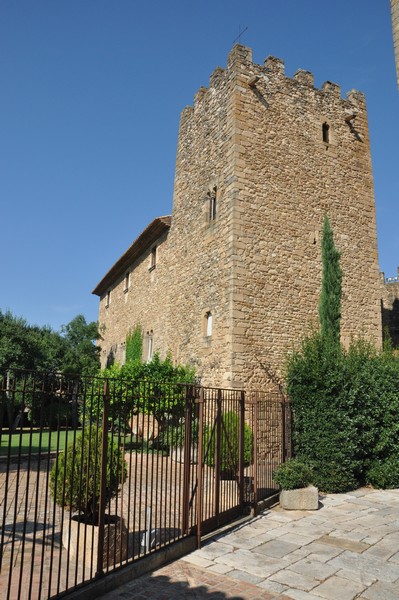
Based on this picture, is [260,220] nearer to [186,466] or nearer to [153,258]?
[153,258]

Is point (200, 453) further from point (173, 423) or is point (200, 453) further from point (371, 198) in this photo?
point (371, 198)

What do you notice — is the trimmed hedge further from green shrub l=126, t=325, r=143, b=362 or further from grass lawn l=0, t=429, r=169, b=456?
green shrub l=126, t=325, r=143, b=362

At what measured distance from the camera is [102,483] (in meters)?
4.91

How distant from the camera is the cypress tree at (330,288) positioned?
14.4 metres

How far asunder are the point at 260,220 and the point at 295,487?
803 cm

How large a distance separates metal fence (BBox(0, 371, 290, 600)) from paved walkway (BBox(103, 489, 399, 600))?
0.42 m

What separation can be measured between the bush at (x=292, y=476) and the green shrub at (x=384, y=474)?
2.83 m

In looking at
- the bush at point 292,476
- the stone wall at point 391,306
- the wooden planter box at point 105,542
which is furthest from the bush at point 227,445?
the stone wall at point 391,306

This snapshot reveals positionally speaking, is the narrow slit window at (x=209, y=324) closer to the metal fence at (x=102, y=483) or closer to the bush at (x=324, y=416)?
the bush at (x=324, y=416)

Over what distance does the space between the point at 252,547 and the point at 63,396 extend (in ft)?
12.0

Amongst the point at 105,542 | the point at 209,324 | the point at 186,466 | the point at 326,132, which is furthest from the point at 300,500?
the point at 326,132

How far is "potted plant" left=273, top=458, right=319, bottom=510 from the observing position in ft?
27.7

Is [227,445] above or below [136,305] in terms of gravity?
below

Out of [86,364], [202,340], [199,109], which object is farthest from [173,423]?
[86,364]
